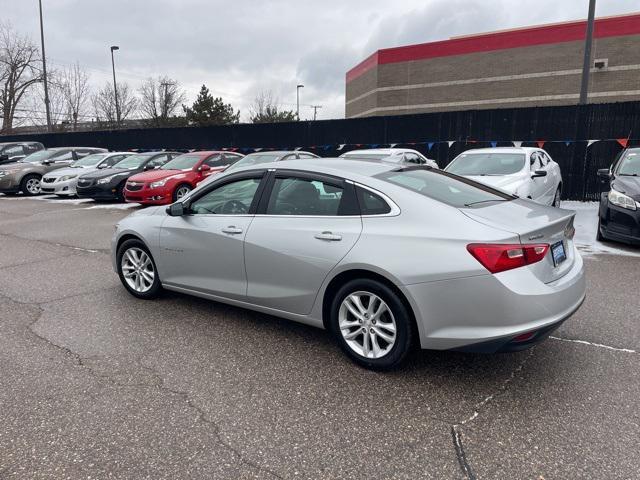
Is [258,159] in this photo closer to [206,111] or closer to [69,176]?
[69,176]

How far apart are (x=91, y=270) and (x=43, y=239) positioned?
314 cm

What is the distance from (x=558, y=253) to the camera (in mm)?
3299

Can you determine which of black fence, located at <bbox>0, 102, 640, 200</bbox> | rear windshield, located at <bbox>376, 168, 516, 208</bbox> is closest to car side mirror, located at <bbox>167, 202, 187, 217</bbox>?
rear windshield, located at <bbox>376, 168, 516, 208</bbox>

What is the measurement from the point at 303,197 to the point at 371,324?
118 centimetres

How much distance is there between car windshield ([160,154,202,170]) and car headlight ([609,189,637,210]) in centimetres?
995

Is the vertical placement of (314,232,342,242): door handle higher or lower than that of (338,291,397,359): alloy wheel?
higher

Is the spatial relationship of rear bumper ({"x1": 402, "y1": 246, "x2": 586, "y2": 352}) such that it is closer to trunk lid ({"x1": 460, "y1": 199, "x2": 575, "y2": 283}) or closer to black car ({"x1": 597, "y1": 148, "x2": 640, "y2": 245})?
trunk lid ({"x1": 460, "y1": 199, "x2": 575, "y2": 283})

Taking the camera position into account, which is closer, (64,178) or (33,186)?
(64,178)

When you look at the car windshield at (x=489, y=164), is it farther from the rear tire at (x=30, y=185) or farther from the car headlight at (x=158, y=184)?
the rear tire at (x=30, y=185)

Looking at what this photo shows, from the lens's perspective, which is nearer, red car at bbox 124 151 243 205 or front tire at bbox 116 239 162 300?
front tire at bbox 116 239 162 300

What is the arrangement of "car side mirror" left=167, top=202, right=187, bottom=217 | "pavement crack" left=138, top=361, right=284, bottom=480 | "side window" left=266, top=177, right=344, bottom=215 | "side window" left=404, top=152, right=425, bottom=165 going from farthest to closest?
"side window" left=404, top=152, right=425, bottom=165
"car side mirror" left=167, top=202, right=187, bottom=217
"side window" left=266, top=177, right=344, bottom=215
"pavement crack" left=138, top=361, right=284, bottom=480

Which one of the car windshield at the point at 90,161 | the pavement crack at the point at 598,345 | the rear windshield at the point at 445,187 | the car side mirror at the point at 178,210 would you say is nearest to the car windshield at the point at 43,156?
the car windshield at the point at 90,161

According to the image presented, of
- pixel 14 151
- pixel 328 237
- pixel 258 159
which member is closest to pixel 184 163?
pixel 258 159

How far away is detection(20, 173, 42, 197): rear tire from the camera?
670 inches
